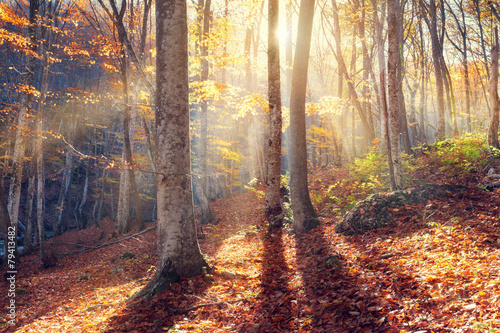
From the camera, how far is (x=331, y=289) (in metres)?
3.59

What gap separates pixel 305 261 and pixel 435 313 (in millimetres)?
2713

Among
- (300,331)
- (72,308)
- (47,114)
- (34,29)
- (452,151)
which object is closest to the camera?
(300,331)

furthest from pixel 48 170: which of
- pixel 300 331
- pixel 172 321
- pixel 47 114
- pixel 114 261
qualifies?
pixel 300 331

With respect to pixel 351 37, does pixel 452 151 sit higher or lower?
lower

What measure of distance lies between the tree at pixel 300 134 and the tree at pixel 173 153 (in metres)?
3.41

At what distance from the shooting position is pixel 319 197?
9586 millimetres

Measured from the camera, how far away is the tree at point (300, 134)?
23.2 feet

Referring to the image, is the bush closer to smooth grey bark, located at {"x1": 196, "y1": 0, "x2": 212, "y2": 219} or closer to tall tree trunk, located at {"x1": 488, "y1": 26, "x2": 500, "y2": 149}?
tall tree trunk, located at {"x1": 488, "y1": 26, "x2": 500, "y2": 149}

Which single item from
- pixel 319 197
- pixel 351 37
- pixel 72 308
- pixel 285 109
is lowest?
pixel 72 308

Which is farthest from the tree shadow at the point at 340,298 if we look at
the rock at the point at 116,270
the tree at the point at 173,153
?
the rock at the point at 116,270

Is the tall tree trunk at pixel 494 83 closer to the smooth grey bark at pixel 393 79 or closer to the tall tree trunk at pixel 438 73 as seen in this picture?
the smooth grey bark at pixel 393 79

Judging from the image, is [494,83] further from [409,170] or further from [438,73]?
[438,73]

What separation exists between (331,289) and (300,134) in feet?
14.4

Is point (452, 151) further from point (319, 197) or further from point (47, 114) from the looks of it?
point (47, 114)
